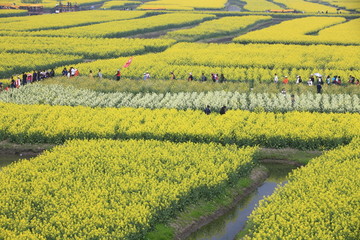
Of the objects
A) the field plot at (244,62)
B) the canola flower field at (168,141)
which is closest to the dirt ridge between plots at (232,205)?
the canola flower field at (168,141)

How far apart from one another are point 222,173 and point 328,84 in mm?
21936

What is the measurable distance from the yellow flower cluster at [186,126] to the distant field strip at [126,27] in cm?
4549

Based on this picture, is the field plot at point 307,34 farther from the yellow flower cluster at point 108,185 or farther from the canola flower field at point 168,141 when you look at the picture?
the yellow flower cluster at point 108,185

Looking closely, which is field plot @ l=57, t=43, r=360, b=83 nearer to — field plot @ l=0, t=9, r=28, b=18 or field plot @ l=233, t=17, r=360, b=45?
field plot @ l=233, t=17, r=360, b=45

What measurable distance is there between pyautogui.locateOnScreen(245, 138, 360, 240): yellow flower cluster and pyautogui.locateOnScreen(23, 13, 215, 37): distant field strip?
2289 inches

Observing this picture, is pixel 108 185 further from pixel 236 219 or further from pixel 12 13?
pixel 12 13

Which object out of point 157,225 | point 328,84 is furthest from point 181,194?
point 328,84

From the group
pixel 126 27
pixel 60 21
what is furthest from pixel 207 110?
pixel 60 21

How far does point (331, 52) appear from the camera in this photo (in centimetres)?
5931

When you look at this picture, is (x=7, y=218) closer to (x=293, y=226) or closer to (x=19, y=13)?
(x=293, y=226)

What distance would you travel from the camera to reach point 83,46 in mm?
65000

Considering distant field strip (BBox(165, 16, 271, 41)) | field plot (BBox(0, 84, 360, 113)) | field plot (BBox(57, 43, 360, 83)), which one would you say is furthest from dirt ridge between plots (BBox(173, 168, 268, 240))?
distant field strip (BBox(165, 16, 271, 41))

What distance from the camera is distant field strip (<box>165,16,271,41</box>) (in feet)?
253

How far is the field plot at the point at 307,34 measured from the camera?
230 feet
